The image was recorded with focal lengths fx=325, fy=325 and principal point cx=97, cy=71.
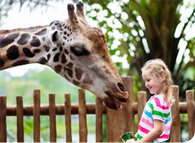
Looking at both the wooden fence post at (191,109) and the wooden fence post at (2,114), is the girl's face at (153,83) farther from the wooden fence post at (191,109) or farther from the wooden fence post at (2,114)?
the wooden fence post at (2,114)

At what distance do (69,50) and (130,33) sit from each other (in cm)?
276

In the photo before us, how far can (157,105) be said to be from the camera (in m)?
1.67

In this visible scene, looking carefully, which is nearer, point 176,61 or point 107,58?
point 107,58

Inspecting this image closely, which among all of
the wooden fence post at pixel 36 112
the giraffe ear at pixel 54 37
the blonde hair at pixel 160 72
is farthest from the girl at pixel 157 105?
the wooden fence post at pixel 36 112

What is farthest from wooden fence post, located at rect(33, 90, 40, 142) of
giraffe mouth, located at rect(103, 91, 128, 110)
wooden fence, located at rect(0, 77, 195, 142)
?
giraffe mouth, located at rect(103, 91, 128, 110)

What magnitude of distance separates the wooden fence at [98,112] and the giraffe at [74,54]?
0.78 m

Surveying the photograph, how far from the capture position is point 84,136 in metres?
2.86

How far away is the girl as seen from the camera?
1.66 m

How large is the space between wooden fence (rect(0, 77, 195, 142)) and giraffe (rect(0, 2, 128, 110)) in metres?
0.78

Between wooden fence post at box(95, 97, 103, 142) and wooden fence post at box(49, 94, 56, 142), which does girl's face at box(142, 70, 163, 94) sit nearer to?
wooden fence post at box(95, 97, 103, 142)

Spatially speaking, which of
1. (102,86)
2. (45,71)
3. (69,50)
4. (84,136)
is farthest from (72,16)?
(45,71)

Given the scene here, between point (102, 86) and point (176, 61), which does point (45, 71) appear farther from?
point (102, 86)

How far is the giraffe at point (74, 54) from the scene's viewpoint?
77.9 inches

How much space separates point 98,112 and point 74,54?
92cm
